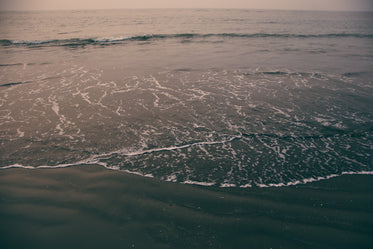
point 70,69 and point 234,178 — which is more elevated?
point 70,69

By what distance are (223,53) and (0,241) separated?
54.3ft

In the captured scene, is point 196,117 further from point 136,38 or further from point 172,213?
point 136,38

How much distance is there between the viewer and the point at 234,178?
409cm

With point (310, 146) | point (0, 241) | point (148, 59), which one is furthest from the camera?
point (148, 59)

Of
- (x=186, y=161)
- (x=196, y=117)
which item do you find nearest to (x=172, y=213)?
(x=186, y=161)

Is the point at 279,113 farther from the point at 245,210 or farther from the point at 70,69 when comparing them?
the point at 70,69

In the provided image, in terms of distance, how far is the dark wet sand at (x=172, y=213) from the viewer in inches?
113

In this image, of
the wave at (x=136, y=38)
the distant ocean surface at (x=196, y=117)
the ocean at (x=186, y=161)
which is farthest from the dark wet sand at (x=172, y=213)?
the wave at (x=136, y=38)

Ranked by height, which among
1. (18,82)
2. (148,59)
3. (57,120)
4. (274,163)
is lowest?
(274,163)

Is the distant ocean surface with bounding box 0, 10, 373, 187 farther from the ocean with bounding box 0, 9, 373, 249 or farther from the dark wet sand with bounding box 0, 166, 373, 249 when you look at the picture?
the dark wet sand with bounding box 0, 166, 373, 249

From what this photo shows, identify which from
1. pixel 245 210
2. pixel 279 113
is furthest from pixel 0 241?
pixel 279 113

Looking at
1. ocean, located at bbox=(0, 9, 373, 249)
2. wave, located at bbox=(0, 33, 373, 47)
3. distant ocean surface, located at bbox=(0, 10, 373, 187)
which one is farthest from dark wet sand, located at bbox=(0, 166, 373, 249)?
wave, located at bbox=(0, 33, 373, 47)

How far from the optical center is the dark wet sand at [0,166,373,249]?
9.39 feet

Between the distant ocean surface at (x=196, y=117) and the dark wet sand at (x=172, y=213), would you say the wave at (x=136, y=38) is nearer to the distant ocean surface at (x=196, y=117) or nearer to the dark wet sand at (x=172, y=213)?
the distant ocean surface at (x=196, y=117)
